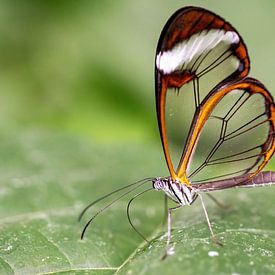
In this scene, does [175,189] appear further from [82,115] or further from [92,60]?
[92,60]

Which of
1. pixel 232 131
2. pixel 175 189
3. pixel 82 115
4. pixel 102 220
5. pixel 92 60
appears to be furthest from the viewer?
pixel 92 60


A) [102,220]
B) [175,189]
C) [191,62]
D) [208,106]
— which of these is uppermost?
[191,62]

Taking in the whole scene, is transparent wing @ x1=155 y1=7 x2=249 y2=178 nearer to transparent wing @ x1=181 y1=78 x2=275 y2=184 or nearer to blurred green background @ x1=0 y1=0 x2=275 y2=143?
transparent wing @ x1=181 y1=78 x2=275 y2=184

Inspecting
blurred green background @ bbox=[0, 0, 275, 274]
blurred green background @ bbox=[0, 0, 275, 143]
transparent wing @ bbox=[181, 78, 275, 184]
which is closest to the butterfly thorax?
transparent wing @ bbox=[181, 78, 275, 184]

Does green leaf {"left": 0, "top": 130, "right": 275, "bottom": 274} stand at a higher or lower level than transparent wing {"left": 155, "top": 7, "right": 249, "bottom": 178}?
lower

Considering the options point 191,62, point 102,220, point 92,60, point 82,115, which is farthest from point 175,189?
point 92,60

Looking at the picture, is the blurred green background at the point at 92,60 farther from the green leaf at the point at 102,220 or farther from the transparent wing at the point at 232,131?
the transparent wing at the point at 232,131
